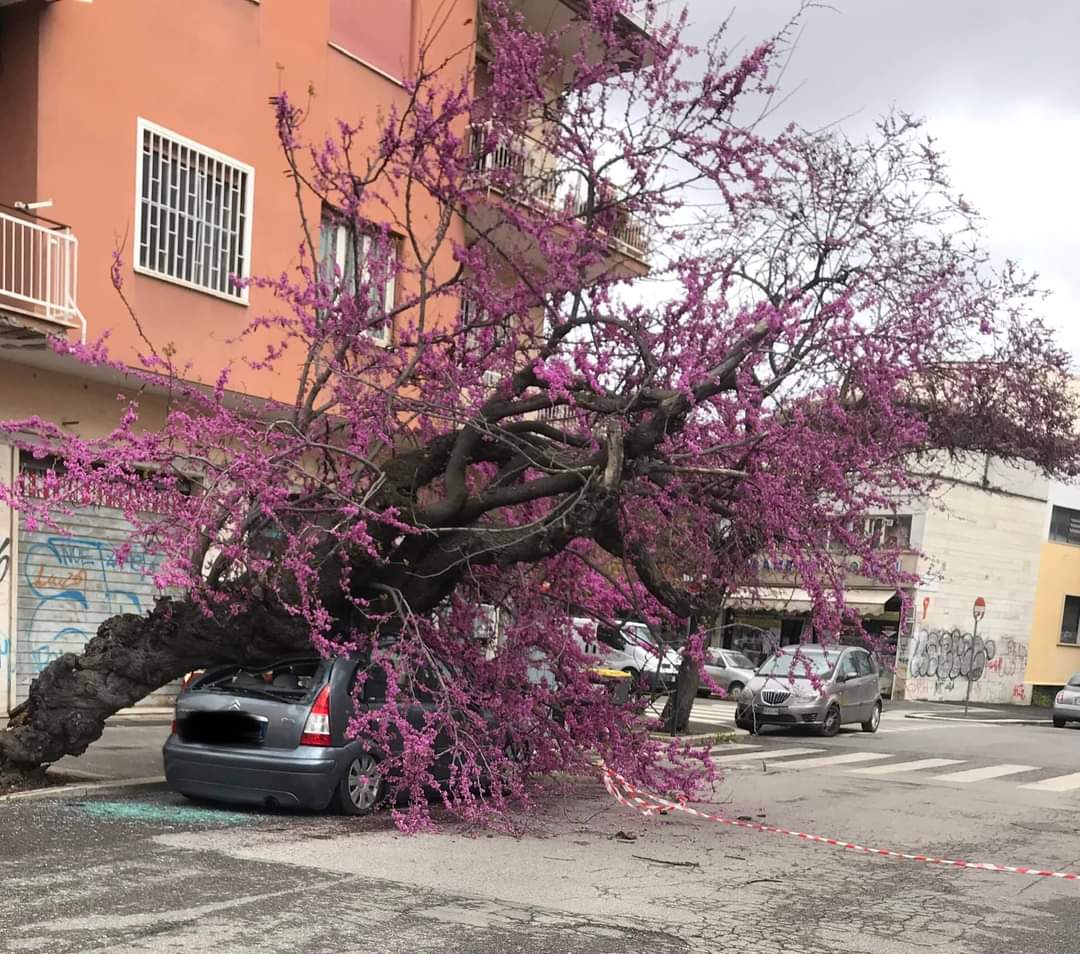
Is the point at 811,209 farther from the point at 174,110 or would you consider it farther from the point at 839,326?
the point at 174,110

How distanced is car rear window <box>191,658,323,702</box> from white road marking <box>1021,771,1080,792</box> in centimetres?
1019

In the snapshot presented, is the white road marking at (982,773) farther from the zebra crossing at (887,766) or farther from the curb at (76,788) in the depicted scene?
the curb at (76,788)

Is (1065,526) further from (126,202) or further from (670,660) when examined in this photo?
(126,202)

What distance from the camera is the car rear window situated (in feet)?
31.7

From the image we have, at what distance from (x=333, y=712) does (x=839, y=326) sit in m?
5.30

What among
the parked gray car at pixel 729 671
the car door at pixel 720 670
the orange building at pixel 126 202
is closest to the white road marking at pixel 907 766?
the orange building at pixel 126 202

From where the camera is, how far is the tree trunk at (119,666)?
10.3 meters

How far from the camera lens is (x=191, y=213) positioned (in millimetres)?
15734

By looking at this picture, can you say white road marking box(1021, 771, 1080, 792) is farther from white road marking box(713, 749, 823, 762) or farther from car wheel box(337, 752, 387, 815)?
car wheel box(337, 752, 387, 815)

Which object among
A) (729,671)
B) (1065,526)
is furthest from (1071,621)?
(729,671)

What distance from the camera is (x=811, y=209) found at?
669 inches

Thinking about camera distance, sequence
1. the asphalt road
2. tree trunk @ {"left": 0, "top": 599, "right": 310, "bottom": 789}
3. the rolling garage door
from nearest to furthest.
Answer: the asphalt road → tree trunk @ {"left": 0, "top": 599, "right": 310, "bottom": 789} → the rolling garage door

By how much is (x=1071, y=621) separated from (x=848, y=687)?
26298 millimetres

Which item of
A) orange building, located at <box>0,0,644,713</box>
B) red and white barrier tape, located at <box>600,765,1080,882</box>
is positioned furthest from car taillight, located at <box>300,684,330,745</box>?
orange building, located at <box>0,0,644,713</box>
